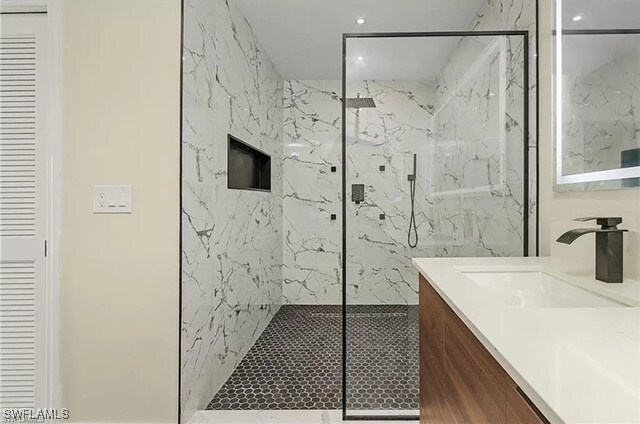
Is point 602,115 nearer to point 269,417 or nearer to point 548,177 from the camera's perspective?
point 548,177

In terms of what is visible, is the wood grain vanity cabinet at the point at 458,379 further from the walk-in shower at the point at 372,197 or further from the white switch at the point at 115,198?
the white switch at the point at 115,198

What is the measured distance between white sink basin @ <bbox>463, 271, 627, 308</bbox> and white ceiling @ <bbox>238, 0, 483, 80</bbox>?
1.45m

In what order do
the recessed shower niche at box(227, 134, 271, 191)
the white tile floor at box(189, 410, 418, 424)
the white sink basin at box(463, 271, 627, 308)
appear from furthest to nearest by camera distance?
the recessed shower niche at box(227, 134, 271, 191), the white tile floor at box(189, 410, 418, 424), the white sink basin at box(463, 271, 627, 308)

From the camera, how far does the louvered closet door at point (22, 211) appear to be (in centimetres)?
179

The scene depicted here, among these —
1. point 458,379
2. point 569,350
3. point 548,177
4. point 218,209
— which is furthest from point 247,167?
point 569,350

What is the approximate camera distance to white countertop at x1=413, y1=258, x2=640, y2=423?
48 centimetres

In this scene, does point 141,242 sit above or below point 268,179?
below

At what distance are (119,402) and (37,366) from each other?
44cm

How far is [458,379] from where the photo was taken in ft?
3.19

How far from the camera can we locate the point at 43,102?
5.90 ft

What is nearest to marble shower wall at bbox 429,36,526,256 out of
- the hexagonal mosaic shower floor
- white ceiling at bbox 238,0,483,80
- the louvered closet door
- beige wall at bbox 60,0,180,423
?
white ceiling at bbox 238,0,483,80

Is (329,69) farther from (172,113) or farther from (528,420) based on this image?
(528,420)

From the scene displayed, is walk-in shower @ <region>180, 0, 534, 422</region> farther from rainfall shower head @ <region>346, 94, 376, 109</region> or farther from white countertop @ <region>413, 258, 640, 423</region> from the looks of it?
white countertop @ <region>413, 258, 640, 423</region>

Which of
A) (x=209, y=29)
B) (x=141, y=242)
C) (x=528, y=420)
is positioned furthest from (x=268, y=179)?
(x=528, y=420)
